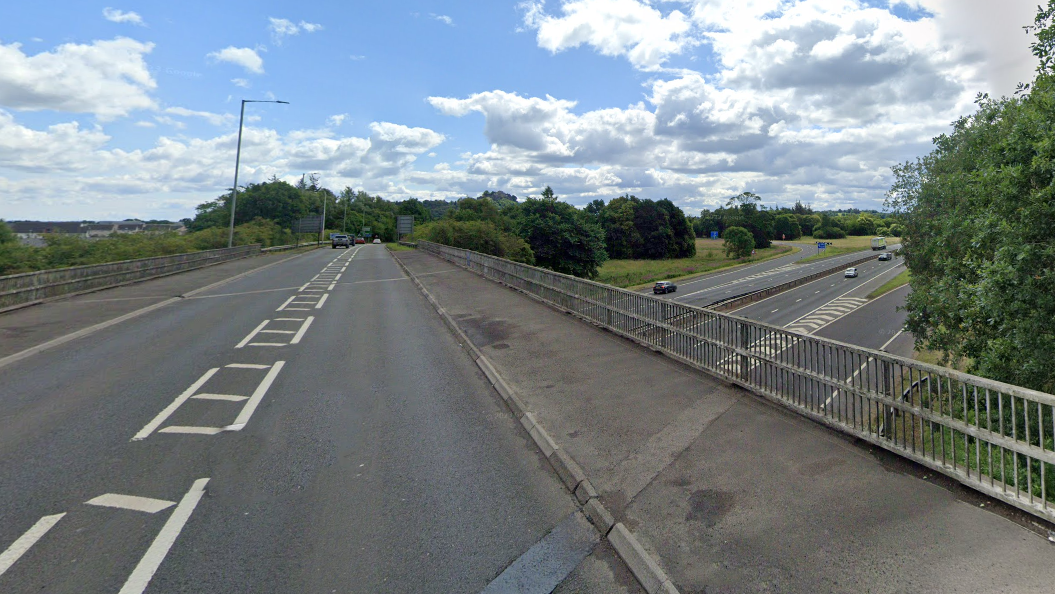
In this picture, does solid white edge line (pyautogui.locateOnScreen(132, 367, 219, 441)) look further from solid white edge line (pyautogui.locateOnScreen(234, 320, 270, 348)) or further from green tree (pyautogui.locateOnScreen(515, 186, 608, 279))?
green tree (pyautogui.locateOnScreen(515, 186, 608, 279))

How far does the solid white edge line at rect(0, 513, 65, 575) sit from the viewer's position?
3689 mm

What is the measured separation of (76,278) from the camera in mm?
17438

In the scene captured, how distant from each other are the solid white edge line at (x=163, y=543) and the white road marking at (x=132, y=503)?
0.15 metres

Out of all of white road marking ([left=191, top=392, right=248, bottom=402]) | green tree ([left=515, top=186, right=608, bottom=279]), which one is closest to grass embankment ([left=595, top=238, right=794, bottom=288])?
green tree ([left=515, top=186, right=608, bottom=279])

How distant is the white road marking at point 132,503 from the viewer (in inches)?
176

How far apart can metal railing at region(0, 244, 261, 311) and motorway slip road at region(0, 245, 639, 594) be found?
5.55 m

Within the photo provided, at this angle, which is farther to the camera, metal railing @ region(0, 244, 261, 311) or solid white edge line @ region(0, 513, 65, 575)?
metal railing @ region(0, 244, 261, 311)

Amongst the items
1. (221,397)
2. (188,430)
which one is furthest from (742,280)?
(188,430)

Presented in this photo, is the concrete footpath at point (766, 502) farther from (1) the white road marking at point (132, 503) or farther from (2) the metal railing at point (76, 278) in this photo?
(2) the metal railing at point (76, 278)

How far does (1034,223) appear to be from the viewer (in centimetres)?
671

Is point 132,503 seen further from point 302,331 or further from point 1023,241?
point 1023,241

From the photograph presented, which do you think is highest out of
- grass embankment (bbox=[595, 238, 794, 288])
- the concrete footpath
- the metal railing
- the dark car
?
grass embankment (bbox=[595, 238, 794, 288])

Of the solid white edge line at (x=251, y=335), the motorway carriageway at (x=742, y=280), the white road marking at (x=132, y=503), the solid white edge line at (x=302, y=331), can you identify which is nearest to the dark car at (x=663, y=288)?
the motorway carriageway at (x=742, y=280)

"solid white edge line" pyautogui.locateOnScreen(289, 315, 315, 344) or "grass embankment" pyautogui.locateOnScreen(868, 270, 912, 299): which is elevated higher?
"grass embankment" pyautogui.locateOnScreen(868, 270, 912, 299)
